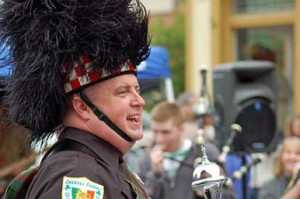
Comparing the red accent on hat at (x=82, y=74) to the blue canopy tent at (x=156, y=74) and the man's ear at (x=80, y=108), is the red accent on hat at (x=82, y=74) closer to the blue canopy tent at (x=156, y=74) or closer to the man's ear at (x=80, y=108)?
the man's ear at (x=80, y=108)

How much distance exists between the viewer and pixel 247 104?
20.8ft

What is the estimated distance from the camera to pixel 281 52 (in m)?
11.4

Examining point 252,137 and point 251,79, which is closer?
point 252,137

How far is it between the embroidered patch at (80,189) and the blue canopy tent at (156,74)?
19.7 ft

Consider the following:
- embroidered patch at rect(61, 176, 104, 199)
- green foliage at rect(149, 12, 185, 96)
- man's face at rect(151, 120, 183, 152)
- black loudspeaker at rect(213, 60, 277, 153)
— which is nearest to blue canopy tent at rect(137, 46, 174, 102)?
black loudspeaker at rect(213, 60, 277, 153)

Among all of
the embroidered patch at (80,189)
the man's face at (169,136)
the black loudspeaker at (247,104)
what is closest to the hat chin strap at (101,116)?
the embroidered patch at (80,189)

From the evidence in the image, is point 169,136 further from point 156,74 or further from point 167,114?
point 156,74

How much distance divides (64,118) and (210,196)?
600 millimetres

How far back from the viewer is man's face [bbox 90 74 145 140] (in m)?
2.63

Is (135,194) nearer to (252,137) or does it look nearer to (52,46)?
(52,46)

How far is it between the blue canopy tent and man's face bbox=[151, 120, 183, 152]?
9.13ft

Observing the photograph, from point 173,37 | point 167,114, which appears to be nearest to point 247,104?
point 167,114

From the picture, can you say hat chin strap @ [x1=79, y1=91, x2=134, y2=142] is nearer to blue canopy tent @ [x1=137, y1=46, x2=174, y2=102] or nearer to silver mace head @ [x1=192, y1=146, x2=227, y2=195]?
silver mace head @ [x1=192, y1=146, x2=227, y2=195]

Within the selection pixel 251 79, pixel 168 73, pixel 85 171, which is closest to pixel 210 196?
pixel 85 171
